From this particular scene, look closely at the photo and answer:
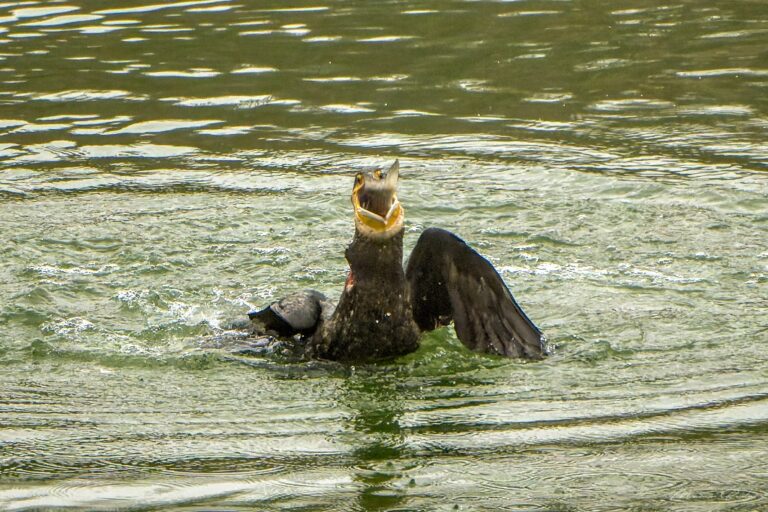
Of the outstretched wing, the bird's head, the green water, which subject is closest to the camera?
the green water

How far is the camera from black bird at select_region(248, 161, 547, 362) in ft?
21.0

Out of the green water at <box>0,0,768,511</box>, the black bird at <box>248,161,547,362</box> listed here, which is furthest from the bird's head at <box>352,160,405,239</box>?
the green water at <box>0,0,768,511</box>

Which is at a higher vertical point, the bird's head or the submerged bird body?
the bird's head

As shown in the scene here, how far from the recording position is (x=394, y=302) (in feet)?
21.3

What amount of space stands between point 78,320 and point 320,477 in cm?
289

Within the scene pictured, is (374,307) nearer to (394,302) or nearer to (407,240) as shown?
(394,302)

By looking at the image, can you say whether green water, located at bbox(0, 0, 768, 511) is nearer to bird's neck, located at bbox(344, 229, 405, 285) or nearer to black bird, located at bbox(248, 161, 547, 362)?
black bird, located at bbox(248, 161, 547, 362)

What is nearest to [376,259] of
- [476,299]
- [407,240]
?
[476,299]

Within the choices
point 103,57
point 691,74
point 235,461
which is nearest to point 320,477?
point 235,461

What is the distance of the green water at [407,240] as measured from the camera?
534 centimetres

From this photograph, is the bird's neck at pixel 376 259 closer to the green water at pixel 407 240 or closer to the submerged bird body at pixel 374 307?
the submerged bird body at pixel 374 307

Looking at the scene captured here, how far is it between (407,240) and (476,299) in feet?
7.79

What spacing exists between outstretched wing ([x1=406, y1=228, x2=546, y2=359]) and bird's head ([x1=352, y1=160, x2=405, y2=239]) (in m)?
0.45

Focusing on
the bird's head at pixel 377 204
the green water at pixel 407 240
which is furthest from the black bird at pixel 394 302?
the green water at pixel 407 240
